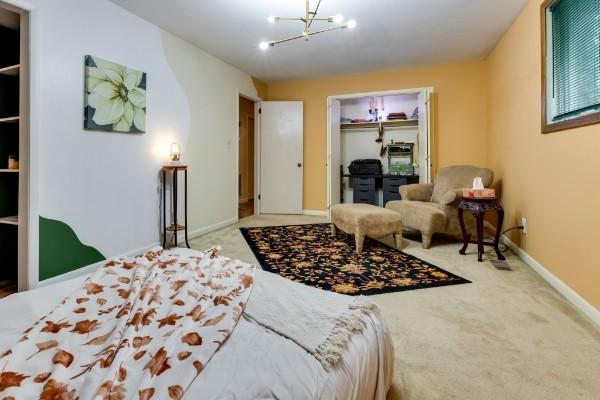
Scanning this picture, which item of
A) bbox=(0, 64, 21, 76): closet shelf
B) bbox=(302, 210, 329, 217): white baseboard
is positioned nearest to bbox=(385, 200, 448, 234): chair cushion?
bbox=(302, 210, 329, 217): white baseboard

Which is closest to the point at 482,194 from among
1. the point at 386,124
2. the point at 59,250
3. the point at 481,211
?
the point at 481,211

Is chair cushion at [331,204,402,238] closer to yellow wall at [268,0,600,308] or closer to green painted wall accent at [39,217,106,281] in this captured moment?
yellow wall at [268,0,600,308]

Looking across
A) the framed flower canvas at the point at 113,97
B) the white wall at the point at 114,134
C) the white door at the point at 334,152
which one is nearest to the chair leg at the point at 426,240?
the white door at the point at 334,152

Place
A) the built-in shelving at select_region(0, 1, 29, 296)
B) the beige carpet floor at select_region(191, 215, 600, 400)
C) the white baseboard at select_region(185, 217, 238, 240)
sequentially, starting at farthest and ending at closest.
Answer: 1. the white baseboard at select_region(185, 217, 238, 240)
2. the built-in shelving at select_region(0, 1, 29, 296)
3. the beige carpet floor at select_region(191, 215, 600, 400)

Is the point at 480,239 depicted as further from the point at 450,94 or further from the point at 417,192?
the point at 450,94

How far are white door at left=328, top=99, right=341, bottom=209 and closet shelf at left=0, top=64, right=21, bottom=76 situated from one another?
3.82 metres

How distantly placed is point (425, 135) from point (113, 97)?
387 centimetres

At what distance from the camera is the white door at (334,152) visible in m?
5.23

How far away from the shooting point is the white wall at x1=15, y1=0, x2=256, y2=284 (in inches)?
93.8

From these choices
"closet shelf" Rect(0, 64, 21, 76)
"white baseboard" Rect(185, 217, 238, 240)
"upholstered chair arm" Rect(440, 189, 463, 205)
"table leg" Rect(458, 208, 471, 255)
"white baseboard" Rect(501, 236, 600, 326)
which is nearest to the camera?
"white baseboard" Rect(501, 236, 600, 326)

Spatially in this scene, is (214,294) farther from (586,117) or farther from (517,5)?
(517,5)

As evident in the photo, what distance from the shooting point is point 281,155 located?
Result: 222 inches

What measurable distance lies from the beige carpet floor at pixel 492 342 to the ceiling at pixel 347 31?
252 cm

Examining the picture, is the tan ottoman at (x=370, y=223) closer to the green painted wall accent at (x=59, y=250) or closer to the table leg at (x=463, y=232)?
the table leg at (x=463, y=232)
